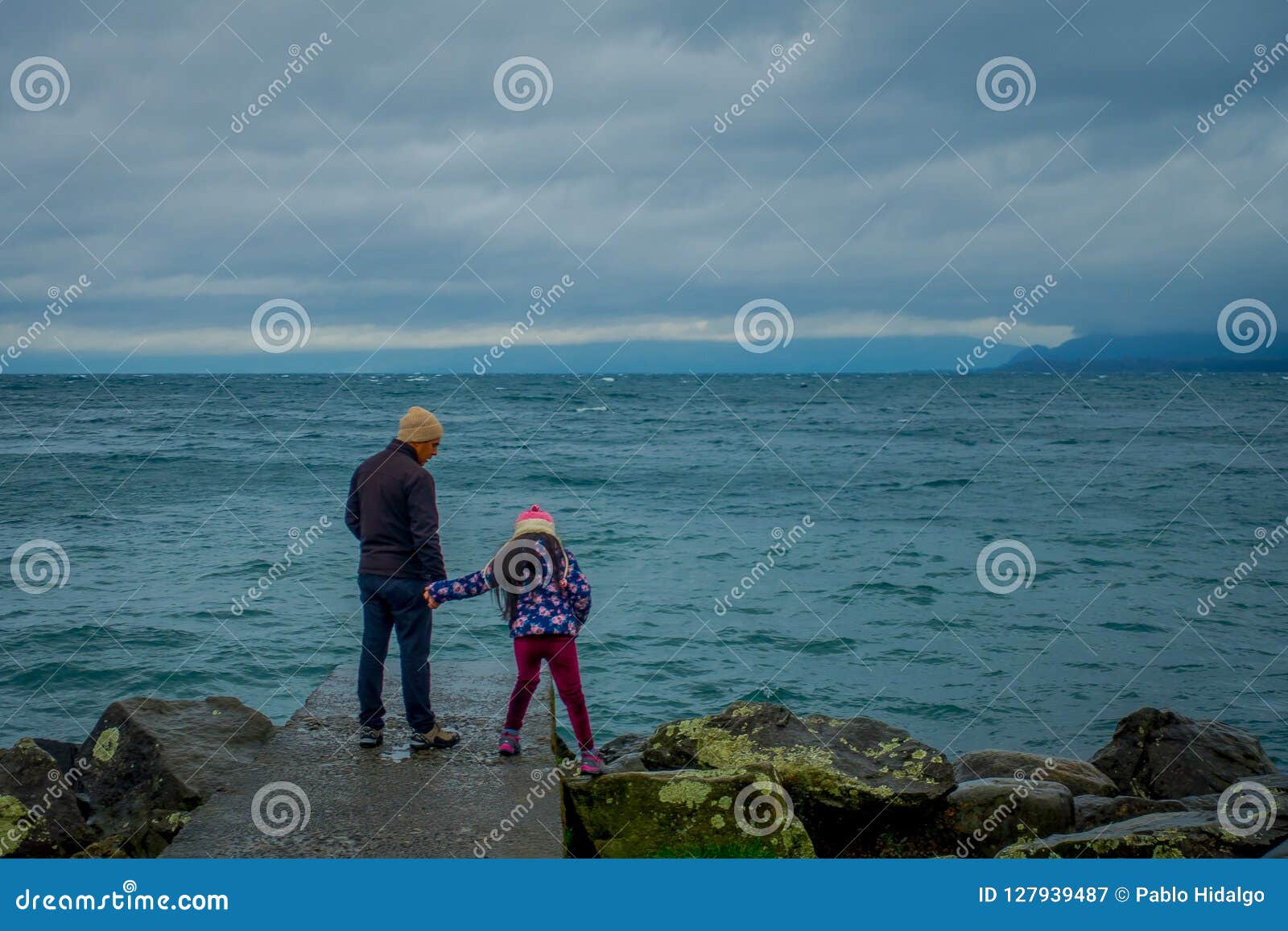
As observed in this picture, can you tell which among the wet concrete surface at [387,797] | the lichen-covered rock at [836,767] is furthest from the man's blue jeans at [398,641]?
the lichen-covered rock at [836,767]

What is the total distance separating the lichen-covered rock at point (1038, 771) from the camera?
24.2 feet

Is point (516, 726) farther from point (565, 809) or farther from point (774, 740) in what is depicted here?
point (774, 740)

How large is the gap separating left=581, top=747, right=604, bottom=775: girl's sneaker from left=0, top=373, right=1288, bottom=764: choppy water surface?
117 centimetres

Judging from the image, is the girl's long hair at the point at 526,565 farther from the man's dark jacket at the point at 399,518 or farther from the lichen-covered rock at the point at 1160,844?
the lichen-covered rock at the point at 1160,844

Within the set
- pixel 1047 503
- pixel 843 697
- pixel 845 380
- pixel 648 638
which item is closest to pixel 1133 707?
pixel 843 697

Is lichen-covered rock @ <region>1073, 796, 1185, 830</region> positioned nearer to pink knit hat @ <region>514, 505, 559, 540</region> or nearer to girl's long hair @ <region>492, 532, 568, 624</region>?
girl's long hair @ <region>492, 532, 568, 624</region>

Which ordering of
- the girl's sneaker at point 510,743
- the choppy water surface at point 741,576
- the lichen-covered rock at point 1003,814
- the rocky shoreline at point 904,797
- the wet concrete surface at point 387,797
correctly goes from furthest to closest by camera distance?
the choppy water surface at point 741,576 → the lichen-covered rock at point 1003,814 → the girl's sneaker at point 510,743 → the rocky shoreline at point 904,797 → the wet concrete surface at point 387,797

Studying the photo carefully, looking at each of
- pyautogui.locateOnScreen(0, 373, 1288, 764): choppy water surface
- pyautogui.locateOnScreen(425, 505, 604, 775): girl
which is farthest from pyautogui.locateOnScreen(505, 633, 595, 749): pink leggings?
pyautogui.locateOnScreen(0, 373, 1288, 764): choppy water surface

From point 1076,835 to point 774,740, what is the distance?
1762 mm

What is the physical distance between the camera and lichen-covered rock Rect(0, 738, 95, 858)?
5.94m

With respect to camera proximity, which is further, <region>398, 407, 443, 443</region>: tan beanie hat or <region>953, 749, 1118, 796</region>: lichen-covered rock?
<region>953, 749, 1118, 796</region>: lichen-covered rock

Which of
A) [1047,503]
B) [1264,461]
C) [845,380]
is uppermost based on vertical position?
[845,380]

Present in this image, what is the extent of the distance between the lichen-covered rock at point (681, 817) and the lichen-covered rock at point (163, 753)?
2148mm

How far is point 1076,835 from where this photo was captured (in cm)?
542
